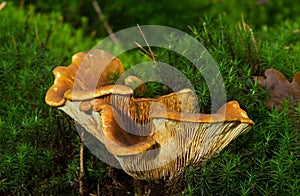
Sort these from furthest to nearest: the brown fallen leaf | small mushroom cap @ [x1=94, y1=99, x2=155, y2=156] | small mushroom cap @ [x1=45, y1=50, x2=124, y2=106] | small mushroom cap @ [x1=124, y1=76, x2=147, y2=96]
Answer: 1. the brown fallen leaf
2. small mushroom cap @ [x1=124, y1=76, x2=147, y2=96]
3. small mushroom cap @ [x1=45, y1=50, x2=124, y2=106]
4. small mushroom cap @ [x1=94, y1=99, x2=155, y2=156]

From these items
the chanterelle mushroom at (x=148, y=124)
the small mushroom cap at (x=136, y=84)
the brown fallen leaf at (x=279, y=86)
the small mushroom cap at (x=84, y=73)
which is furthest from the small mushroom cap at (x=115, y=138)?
the brown fallen leaf at (x=279, y=86)

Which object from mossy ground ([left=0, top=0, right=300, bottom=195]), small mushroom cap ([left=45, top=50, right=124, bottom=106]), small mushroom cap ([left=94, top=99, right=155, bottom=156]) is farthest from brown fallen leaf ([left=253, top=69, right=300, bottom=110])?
small mushroom cap ([left=94, top=99, right=155, bottom=156])

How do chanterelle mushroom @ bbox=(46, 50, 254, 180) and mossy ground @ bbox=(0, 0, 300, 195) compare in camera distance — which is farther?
mossy ground @ bbox=(0, 0, 300, 195)

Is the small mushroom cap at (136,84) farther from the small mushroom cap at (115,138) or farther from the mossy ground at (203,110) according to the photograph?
the small mushroom cap at (115,138)

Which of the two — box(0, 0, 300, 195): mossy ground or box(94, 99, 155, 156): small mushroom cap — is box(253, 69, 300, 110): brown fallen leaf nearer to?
box(0, 0, 300, 195): mossy ground

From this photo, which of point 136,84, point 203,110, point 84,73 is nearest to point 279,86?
point 203,110

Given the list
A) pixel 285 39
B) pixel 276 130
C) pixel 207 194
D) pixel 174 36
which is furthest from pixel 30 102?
pixel 285 39

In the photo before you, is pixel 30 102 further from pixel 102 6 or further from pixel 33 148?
pixel 102 6
